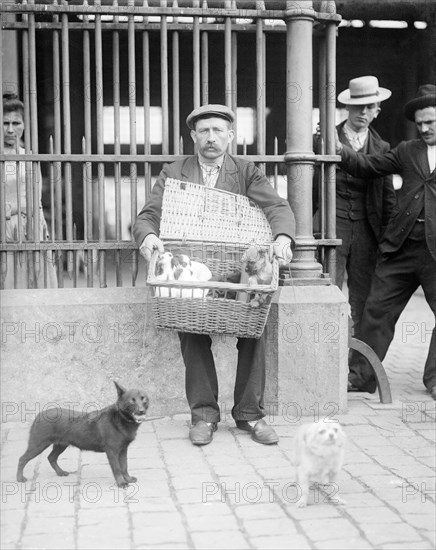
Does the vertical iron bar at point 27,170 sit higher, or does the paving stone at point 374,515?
the vertical iron bar at point 27,170

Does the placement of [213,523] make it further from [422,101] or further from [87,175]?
[422,101]

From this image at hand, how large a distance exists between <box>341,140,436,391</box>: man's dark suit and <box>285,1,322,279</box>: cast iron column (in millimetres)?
563

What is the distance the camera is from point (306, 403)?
5.67 m

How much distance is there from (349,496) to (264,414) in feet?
3.97

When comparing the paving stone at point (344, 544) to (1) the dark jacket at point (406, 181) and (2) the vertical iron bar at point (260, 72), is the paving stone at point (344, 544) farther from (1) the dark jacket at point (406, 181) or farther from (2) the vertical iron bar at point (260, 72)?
(1) the dark jacket at point (406, 181)

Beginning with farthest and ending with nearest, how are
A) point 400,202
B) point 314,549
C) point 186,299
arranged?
point 400,202 < point 186,299 < point 314,549

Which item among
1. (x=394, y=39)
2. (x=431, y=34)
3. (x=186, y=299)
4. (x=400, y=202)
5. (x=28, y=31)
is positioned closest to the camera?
(x=186, y=299)

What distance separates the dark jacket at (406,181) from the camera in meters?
6.21

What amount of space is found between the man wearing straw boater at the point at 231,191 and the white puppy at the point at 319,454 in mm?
1007

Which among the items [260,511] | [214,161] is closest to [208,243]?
[214,161]

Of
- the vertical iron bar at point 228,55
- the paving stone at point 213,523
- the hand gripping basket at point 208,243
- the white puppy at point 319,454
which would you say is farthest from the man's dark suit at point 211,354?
the paving stone at point 213,523

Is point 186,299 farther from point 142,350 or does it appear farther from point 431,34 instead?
point 431,34

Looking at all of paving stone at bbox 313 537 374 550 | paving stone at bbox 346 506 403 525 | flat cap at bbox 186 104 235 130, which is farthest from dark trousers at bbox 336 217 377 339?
paving stone at bbox 313 537 374 550

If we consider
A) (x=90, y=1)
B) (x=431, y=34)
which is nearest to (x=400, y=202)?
(x=90, y=1)
